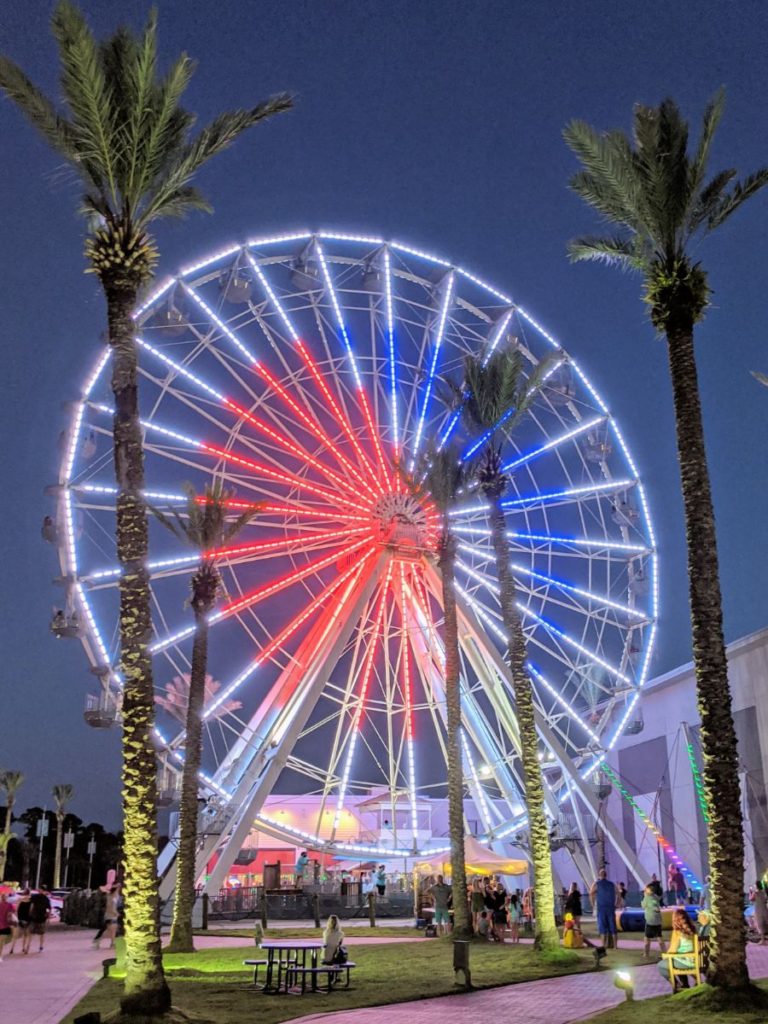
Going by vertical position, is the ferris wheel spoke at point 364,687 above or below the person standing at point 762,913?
above

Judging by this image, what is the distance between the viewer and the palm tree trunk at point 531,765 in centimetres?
1792

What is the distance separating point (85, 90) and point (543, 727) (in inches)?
965

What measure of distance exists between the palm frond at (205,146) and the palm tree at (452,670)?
12.1 metres

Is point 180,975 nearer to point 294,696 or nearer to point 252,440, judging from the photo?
point 294,696

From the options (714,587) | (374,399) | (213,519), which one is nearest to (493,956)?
(714,587)

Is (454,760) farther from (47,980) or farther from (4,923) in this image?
(47,980)

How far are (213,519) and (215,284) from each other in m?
7.86

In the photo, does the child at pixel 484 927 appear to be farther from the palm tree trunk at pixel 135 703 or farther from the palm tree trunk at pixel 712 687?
the palm tree trunk at pixel 135 703

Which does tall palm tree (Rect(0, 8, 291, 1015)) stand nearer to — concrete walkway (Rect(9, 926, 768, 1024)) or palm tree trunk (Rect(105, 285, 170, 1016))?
palm tree trunk (Rect(105, 285, 170, 1016))

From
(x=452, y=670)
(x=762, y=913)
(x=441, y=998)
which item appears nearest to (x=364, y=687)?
(x=452, y=670)

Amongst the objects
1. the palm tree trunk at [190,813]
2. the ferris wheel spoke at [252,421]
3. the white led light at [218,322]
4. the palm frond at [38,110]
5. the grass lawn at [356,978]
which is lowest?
the grass lawn at [356,978]

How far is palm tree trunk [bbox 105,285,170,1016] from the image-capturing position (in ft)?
35.9

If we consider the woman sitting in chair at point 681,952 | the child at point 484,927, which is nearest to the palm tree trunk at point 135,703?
the woman sitting in chair at point 681,952

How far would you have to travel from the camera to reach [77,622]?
83.7 ft
